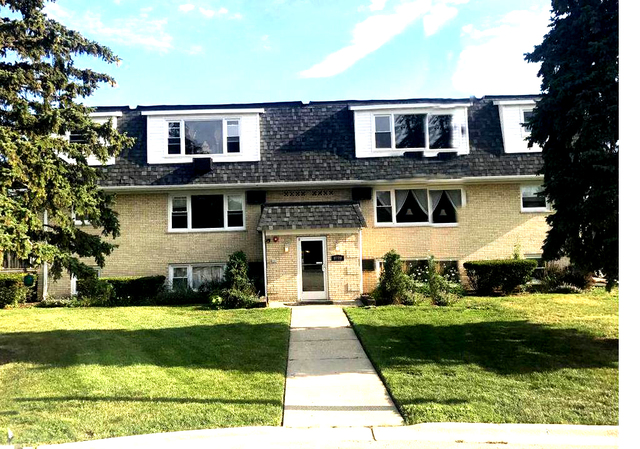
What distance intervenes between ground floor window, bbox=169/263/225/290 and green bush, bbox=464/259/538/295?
29.0 ft

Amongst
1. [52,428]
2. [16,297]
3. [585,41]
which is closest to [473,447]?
[52,428]

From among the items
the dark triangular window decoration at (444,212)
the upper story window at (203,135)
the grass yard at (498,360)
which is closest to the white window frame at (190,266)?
the upper story window at (203,135)

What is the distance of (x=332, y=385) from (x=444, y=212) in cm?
1122

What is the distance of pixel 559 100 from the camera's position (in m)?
8.18

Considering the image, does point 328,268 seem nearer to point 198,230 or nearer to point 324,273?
point 324,273

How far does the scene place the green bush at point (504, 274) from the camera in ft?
48.1

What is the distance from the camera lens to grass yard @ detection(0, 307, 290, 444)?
519 cm

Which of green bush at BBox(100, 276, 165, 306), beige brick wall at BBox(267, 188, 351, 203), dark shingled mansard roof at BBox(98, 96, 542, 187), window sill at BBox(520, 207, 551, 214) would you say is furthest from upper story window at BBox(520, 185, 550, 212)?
green bush at BBox(100, 276, 165, 306)

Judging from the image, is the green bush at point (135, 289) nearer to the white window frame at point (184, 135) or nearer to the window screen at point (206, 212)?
the window screen at point (206, 212)

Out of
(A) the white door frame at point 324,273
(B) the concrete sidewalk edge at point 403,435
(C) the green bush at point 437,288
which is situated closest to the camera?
(B) the concrete sidewalk edge at point 403,435

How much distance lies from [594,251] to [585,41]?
3.79 m

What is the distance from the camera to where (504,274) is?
1470 centimetres

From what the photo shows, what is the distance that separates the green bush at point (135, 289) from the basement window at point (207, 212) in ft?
7.11

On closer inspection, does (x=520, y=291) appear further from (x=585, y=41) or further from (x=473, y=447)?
(x=473, y=447)
